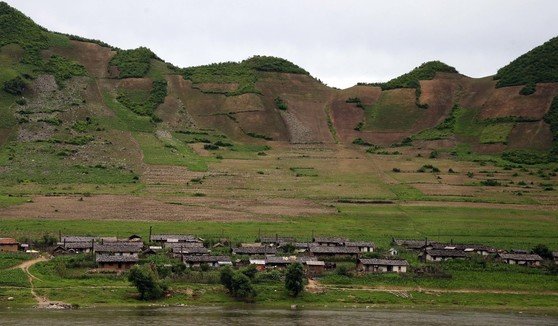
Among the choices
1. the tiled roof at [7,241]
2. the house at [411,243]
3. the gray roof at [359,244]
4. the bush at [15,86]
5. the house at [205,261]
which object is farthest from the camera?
the bush at [15,86]

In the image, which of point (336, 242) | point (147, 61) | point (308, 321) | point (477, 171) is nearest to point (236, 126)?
point (147, 61)

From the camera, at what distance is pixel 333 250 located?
86312mm

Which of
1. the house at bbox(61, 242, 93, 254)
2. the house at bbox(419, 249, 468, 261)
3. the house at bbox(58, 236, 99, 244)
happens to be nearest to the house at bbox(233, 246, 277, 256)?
the house at bbox(61, 242, 93, 254)

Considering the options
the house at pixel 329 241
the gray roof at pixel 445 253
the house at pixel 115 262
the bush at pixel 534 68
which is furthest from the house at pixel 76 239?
the bush at pixel 534 68

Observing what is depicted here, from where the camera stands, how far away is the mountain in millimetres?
143500

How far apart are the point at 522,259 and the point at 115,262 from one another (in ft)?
142

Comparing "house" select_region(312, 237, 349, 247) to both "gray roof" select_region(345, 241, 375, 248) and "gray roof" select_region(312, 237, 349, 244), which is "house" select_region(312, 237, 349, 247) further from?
"gray roof" select_region(345, 241, 375, 248)

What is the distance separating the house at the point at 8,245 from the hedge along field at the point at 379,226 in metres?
4.76

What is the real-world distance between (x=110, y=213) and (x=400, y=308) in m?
46.6

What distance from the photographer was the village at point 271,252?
3127 inches

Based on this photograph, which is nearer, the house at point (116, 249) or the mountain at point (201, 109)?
the house at point (116, 249)

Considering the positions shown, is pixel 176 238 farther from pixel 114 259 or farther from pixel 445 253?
pixel 445 253

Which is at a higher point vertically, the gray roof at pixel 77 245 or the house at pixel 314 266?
the gray roof at pixel 77 245

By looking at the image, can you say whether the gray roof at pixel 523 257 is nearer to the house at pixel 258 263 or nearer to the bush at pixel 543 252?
the bush at pixel 543 252
